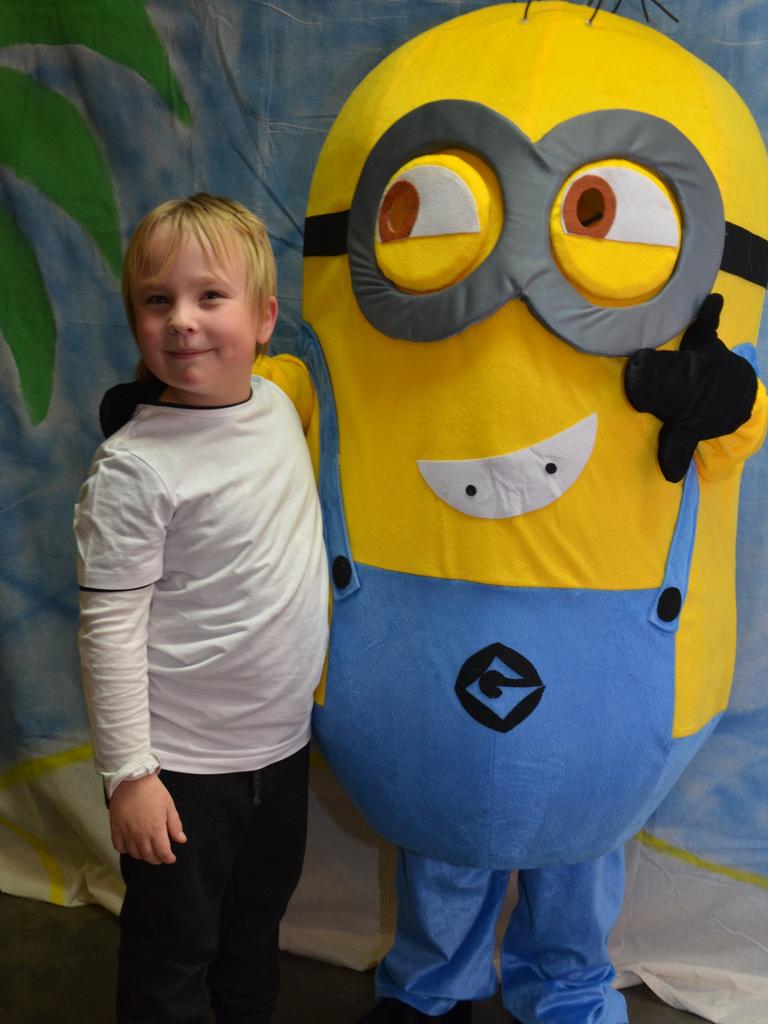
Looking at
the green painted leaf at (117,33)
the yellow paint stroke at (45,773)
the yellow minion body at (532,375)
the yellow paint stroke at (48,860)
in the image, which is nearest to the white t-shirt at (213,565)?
the yellow minion body at (532,375)

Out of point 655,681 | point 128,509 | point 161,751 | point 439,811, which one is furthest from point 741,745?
point 128,509

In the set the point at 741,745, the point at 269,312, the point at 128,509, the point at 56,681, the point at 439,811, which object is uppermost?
the point at 269,312

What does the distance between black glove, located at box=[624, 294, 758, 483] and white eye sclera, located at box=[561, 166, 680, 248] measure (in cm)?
10

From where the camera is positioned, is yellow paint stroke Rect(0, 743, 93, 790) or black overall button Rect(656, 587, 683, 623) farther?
yellow paint stroke Rect(0, 743, 93, 790)

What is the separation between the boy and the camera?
3.45 ft

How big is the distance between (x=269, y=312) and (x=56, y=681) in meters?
0.98

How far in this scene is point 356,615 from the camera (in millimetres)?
1194

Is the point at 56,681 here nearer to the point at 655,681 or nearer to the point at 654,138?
the point at 655,681

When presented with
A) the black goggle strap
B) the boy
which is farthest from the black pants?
the black goggle strap

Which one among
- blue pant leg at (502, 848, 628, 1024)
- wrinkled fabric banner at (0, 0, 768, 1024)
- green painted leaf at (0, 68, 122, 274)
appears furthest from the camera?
green painted leaf at (0, 68, 122, 274)

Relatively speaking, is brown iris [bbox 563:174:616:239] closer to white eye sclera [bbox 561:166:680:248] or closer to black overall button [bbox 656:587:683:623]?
white eye sclera [bbox 561:166:680:248]

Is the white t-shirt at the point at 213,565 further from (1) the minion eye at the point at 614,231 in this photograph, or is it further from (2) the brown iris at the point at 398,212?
(1) the minion eye at the point at 614,231

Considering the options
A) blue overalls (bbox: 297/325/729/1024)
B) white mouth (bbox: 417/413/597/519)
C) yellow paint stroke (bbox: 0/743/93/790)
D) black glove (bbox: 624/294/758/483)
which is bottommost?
yellow paint stroke (bbox: 0/743/93/790)

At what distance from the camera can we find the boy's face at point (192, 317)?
3.46ft
